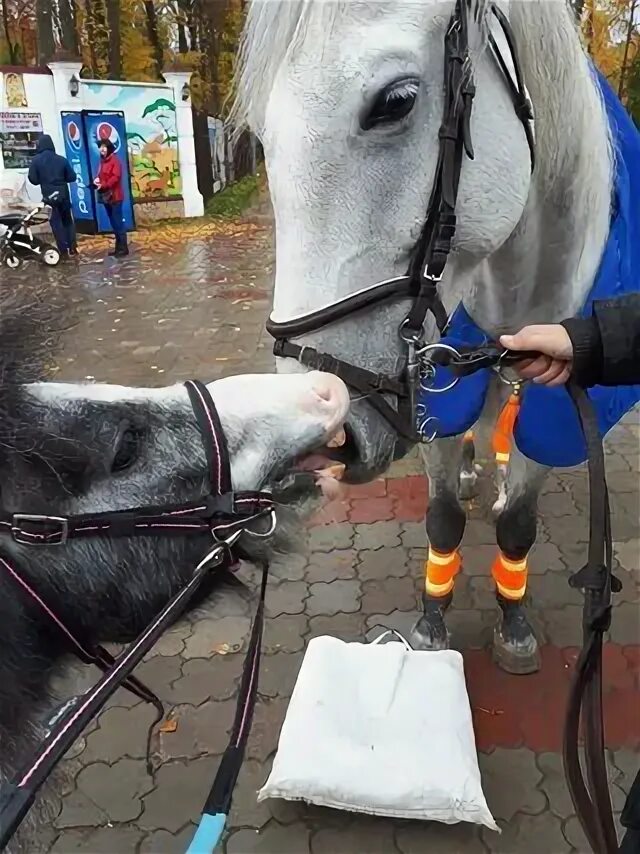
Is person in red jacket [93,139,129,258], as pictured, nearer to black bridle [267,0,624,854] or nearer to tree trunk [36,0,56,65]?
tree trunk [36,0,56,65]

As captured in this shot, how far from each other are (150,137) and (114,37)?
12.3ft

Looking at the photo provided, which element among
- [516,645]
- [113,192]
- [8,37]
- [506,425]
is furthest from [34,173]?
[8,37]

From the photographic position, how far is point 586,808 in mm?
1567

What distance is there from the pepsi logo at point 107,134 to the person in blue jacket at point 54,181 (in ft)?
9.47

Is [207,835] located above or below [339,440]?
below

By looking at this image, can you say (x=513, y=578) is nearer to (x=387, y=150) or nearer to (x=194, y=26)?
(x=387, y=150)

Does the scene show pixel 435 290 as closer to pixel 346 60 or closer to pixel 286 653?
pixel 346 60

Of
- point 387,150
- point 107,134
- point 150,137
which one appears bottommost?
point 150,137

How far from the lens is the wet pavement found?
2207mm

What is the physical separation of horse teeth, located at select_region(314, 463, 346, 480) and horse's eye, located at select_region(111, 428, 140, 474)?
14.2 inches

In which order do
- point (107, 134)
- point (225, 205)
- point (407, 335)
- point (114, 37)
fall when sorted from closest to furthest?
point (407, 335)
point (107, 134)
point (225, 205)
point (114, 37)

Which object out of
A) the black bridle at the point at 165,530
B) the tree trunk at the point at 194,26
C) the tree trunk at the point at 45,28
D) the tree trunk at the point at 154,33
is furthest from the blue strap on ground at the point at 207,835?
the tree trunk at the point at 154,33

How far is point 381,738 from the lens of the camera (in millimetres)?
2277

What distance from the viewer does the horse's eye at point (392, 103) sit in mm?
1519
